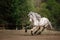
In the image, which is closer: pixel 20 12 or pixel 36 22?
pixel 36 22

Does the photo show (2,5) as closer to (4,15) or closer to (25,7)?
(4,15)

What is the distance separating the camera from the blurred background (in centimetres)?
887

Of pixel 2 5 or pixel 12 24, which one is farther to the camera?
pixel 2 5

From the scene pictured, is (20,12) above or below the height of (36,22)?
above

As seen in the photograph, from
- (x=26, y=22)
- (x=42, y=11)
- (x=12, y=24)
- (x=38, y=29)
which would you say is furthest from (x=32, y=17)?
(x=42, y=11)

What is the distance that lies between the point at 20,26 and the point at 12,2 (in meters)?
1.32

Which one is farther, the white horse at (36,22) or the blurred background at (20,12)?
the blurred background at (20,12)

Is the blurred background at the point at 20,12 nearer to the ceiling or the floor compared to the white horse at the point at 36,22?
nearer to the ceiling

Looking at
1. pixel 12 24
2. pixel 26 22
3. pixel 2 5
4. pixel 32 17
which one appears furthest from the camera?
pixel 2 5

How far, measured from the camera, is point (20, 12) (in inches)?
360

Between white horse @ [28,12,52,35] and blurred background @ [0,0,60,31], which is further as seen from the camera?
blurred background @ [0,0,60,31]

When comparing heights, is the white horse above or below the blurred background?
below

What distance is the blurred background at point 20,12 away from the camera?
887 centimetres

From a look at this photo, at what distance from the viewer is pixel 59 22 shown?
10.1m
